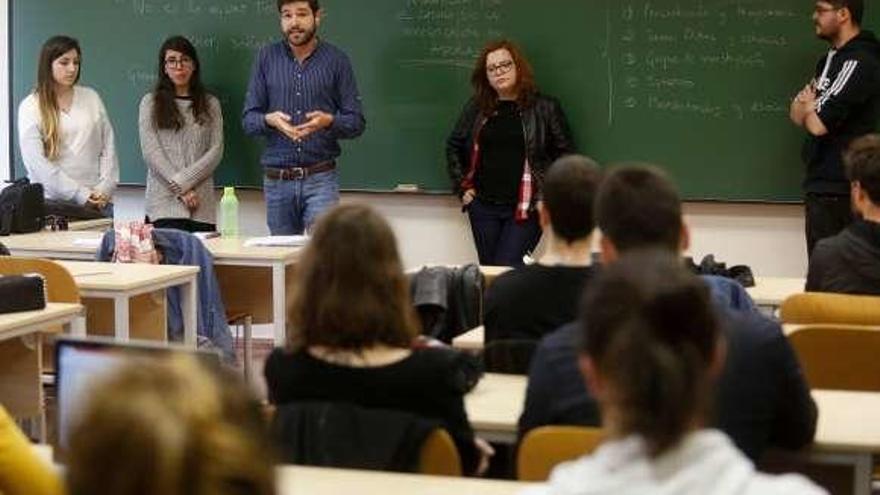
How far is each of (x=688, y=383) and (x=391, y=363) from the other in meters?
1.08

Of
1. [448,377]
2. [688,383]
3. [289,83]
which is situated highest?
[289,83]

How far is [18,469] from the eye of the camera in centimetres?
200

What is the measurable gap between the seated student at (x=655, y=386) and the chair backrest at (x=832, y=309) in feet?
7.12

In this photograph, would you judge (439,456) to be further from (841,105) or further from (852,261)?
(841,105)

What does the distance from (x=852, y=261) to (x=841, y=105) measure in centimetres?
210

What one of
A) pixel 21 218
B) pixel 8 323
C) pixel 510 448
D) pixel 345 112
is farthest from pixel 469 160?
pixel 510 448

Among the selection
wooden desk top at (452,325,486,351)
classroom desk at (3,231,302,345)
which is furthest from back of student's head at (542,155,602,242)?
classroom desk at (3,231,302,345)

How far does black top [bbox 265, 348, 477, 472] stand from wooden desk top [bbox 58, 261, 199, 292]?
87.9 inches

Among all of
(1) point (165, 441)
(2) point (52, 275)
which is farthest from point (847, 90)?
(1) point (165, 441)

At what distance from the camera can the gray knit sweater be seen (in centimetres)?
688

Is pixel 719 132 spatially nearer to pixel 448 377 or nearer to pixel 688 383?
pixel 448 377

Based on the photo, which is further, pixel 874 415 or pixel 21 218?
pixel 21 218

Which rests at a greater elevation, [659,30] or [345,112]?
[659,30]

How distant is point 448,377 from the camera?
2510 millimetres
